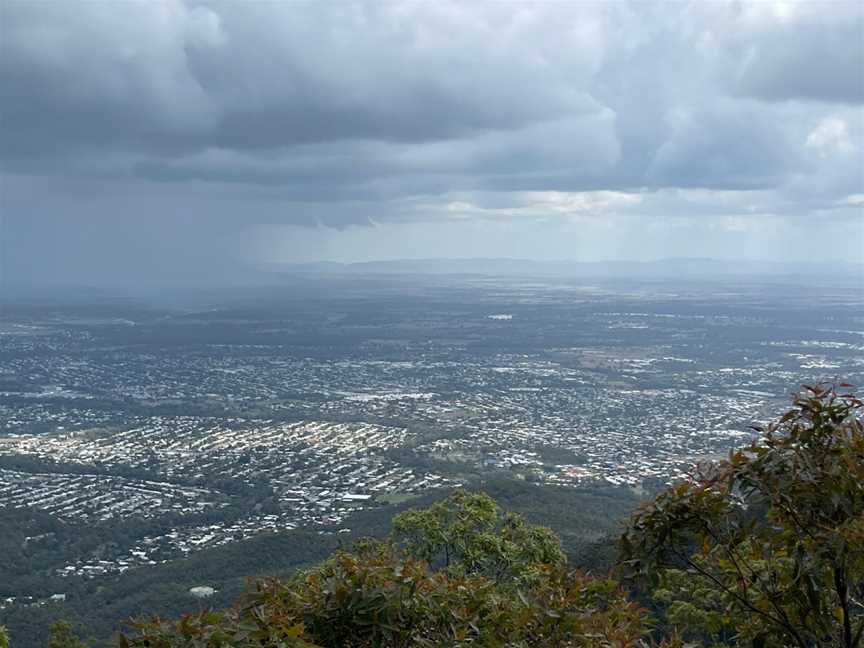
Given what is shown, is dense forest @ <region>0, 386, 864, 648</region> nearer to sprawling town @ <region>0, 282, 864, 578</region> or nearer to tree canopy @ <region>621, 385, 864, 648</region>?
tree canopy @ <region>621, 385, 864, 648</region>

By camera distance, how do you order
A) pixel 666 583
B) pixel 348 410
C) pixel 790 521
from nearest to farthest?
pixel 790 521 < pixel 666 583 < pixel 348 410

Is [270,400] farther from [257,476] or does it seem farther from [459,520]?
[459,520]

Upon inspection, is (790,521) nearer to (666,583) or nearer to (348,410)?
(666,583)

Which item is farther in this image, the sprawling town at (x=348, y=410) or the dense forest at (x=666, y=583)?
the sprawling town at (x=348, y=410)

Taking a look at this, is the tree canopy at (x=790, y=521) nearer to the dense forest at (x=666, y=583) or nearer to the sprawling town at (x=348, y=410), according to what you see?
the dense forest at (x=666, y=583)

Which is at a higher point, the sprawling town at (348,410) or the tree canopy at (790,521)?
the tree canopy at (790,521)

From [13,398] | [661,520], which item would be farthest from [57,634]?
[13,398]

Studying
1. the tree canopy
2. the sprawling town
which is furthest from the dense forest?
the sprawling town

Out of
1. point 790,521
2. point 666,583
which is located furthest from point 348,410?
point 790,521

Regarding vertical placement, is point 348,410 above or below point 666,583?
below

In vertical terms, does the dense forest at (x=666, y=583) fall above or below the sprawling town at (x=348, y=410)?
above

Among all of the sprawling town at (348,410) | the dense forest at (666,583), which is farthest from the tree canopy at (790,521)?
the sprawling town at (348,410)
